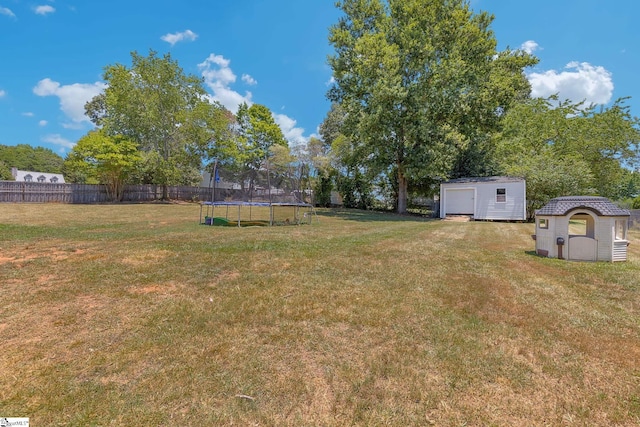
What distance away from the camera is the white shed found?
1645 centimetres


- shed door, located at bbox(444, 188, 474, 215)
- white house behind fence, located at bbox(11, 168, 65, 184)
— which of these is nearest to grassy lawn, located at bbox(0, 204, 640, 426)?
shed door, located at bbox(444, 188, 474, 215)

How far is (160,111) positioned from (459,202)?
2618cm

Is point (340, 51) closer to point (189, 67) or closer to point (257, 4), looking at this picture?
point (257, 4)

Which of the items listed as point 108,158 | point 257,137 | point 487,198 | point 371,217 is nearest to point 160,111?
point 108,158

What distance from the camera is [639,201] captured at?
23109mm

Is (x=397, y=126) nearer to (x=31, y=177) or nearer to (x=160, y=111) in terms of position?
(x=160, y=111)

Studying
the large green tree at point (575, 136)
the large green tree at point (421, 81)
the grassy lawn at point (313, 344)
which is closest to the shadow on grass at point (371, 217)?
the large green tree at point (421, 81)

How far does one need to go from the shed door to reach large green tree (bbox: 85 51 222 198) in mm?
21992

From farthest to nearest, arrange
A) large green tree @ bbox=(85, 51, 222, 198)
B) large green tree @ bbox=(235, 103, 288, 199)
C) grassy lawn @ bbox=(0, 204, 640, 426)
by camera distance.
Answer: large green tree @ bbox=(235, 103, 288, 199), large green tree @ bbox=(85, 51, 222, 198), grassy lawn @ bbox=(0, 204, 640, 426)

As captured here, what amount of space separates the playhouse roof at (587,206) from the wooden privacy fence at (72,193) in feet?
95.2

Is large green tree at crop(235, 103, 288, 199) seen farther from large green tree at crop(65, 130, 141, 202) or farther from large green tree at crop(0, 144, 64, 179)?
large green tree at crop(0, 144, 64, 179)

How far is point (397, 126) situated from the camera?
17703 millimetres

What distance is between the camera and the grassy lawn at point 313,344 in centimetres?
178

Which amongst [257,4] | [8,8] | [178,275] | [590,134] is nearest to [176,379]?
[178,275]
